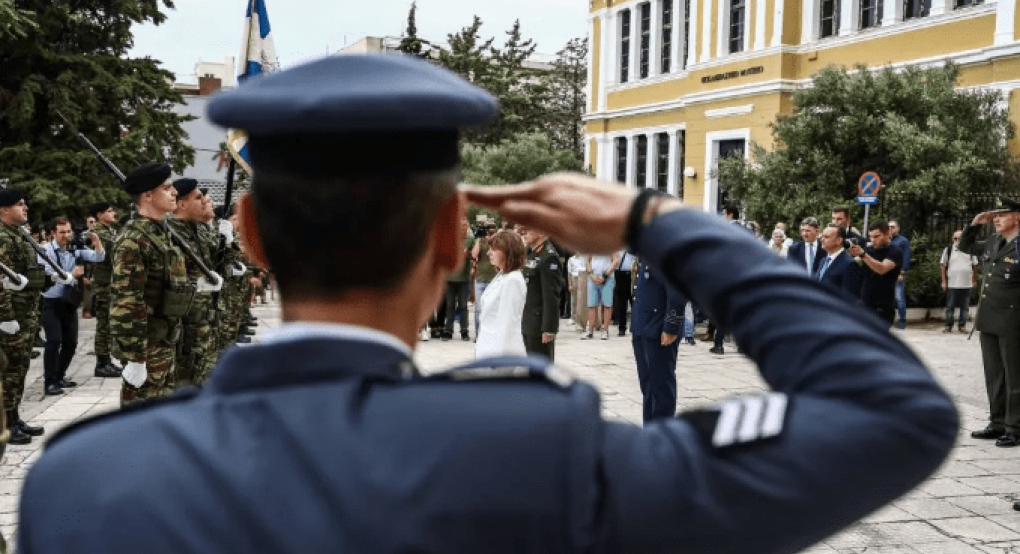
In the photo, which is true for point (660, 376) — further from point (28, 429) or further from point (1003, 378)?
point (28, 429)

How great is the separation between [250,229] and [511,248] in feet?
19.3

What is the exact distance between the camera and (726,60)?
28703 millimetres

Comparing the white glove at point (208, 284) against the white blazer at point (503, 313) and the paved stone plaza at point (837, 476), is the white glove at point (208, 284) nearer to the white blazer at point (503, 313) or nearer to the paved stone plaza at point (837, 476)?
the paved stone plaza at point (837, 476)

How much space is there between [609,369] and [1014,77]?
1295 cm

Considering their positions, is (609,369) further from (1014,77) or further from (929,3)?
(929,3)

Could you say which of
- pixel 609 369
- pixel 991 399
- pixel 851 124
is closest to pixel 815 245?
pixel 609 369

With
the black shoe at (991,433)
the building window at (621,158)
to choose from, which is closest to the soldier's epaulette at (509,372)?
the black shoe at (991,433)

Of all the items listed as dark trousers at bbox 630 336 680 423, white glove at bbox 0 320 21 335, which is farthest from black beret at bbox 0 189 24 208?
dark trousers at bbox 630 336 680 423

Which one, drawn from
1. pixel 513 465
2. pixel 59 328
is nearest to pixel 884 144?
pixel 59 328

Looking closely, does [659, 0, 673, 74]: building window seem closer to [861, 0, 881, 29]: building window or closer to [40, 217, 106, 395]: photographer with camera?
[861, 0, 881, 29]: building window

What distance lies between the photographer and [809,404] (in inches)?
38.5

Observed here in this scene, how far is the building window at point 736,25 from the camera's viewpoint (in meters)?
28.7

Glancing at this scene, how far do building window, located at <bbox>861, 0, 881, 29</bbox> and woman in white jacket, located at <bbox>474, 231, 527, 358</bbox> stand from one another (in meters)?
20.5

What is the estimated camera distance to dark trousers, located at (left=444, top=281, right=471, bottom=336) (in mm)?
14719
